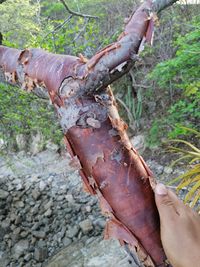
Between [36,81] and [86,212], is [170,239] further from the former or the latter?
[86,212]

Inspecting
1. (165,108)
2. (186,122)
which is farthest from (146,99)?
(186,122)

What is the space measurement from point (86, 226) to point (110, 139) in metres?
3.39

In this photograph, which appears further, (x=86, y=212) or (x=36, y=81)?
(x=86, y=212)

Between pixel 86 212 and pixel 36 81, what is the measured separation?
11.9 feet

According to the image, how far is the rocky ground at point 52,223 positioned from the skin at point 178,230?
237cm

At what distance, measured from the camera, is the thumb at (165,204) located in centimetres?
68

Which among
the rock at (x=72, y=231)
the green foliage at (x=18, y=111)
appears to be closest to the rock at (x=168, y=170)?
the rock at (x=72, y=231)

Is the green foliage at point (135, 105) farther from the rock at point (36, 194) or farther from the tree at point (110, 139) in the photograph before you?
the tree at point (110, 139)

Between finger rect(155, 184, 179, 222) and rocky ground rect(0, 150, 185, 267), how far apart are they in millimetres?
2378

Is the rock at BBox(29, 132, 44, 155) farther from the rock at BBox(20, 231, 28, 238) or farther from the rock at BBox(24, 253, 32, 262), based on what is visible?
the rock at BBox(24, 253, 32, 262)

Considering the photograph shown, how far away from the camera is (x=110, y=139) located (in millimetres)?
731

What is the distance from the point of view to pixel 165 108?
576 centimetres

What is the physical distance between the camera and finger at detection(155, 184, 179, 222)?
2.23 feet

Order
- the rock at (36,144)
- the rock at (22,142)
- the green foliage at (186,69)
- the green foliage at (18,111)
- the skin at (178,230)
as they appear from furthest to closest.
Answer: the rock at (22,142), the rock at (36,144), the green foliage at (186,69), the green foliage at (18,111), the skin at (178,230)
